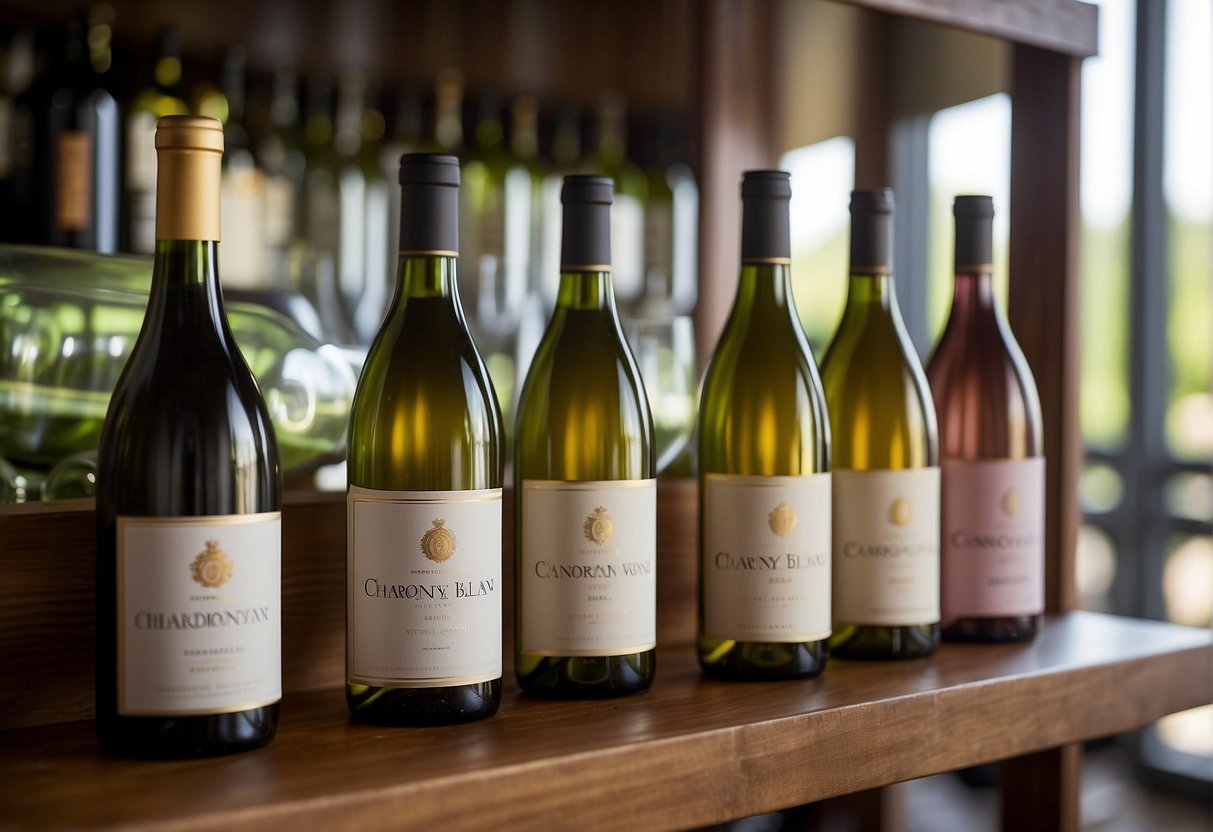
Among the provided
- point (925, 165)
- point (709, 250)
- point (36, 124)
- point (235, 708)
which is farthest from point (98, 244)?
point (925, 165)

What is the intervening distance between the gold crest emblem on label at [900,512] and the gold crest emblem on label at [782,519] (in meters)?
0.09

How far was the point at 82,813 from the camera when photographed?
434 millimetres

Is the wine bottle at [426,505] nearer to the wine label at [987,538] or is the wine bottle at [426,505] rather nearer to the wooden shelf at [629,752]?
the wooden shelf at [629,752]

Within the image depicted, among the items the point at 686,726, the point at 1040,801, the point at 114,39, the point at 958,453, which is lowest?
the point at 1040,801

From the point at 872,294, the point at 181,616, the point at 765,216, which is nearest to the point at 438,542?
the point at 181,616

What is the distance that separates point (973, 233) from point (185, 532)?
0.58 metres

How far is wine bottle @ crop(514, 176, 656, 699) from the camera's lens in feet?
2.07

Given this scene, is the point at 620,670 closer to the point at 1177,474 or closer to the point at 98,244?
the point at 98,244

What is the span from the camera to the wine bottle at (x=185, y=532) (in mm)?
506

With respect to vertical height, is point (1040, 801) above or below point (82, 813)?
below

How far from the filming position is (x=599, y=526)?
630 mm

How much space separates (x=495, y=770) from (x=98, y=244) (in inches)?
33.6

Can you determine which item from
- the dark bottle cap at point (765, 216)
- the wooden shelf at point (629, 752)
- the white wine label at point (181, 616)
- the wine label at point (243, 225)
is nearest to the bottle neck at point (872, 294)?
the dark bottle cap at point (765, 216)

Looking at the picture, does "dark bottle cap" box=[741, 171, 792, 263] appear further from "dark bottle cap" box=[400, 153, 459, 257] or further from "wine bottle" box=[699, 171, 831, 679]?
"dark bottle cap" box=[400, 153, 459, 257]
